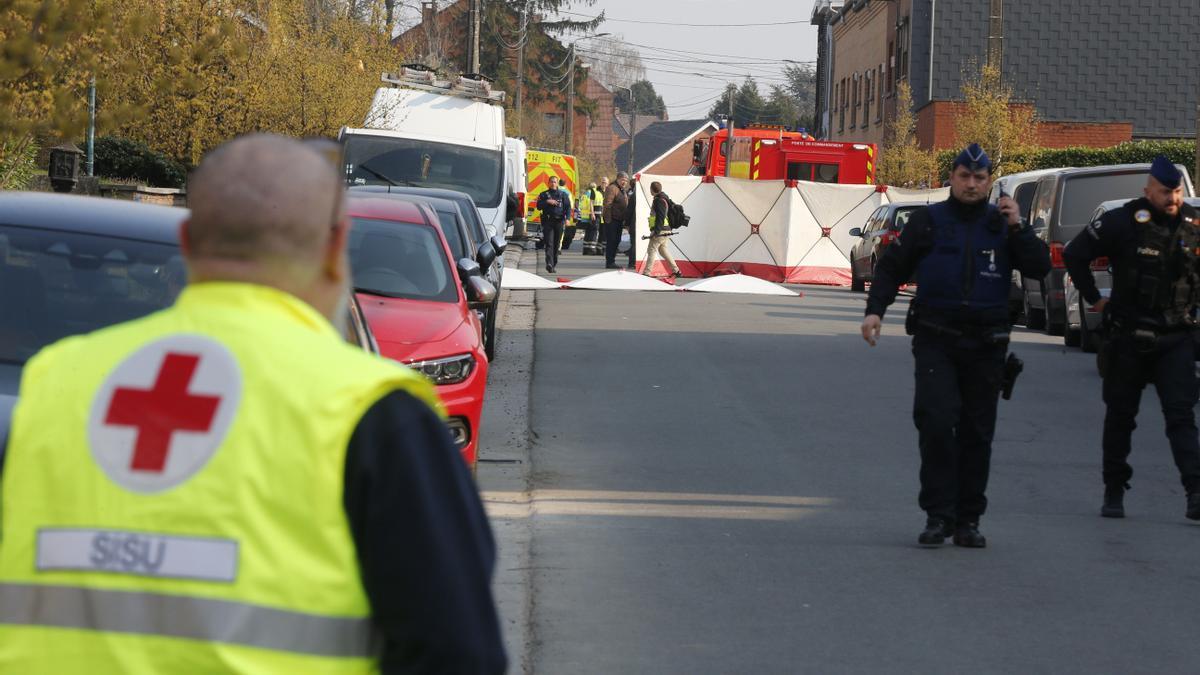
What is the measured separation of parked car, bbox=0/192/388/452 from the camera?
5.90 meters

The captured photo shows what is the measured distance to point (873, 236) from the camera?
28891 millimetres

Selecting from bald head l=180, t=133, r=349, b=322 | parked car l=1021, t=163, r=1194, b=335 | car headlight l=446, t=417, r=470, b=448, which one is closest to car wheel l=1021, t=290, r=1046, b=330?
parked car l=1021, t=163, r=1194, b=335

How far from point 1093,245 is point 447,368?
3540 mm

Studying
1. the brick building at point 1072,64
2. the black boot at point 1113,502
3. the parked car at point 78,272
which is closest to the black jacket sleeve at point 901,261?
the black boot at point 1113,502

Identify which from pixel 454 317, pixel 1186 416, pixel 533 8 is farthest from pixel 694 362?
pixel 533 8

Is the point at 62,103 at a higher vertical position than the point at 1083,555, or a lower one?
higher

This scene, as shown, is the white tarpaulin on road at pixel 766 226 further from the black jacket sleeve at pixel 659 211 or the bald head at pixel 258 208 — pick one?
the bald head at pixel 258 208

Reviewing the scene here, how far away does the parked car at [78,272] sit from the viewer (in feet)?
19.4

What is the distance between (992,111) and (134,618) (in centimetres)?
3614

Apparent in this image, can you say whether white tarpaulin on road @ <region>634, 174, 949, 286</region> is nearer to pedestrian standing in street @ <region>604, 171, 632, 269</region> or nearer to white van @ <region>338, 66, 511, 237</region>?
pedestrian standing in street @ <region>604, 171, 632, 269</region>

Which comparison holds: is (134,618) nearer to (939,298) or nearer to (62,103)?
(939,298)

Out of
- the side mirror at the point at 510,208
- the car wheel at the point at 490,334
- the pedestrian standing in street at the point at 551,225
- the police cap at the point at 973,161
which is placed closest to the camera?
the police cap at the point at 973,161

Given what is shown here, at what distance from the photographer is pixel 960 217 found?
8102 millimetres

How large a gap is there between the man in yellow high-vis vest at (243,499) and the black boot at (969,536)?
20.8 ft
